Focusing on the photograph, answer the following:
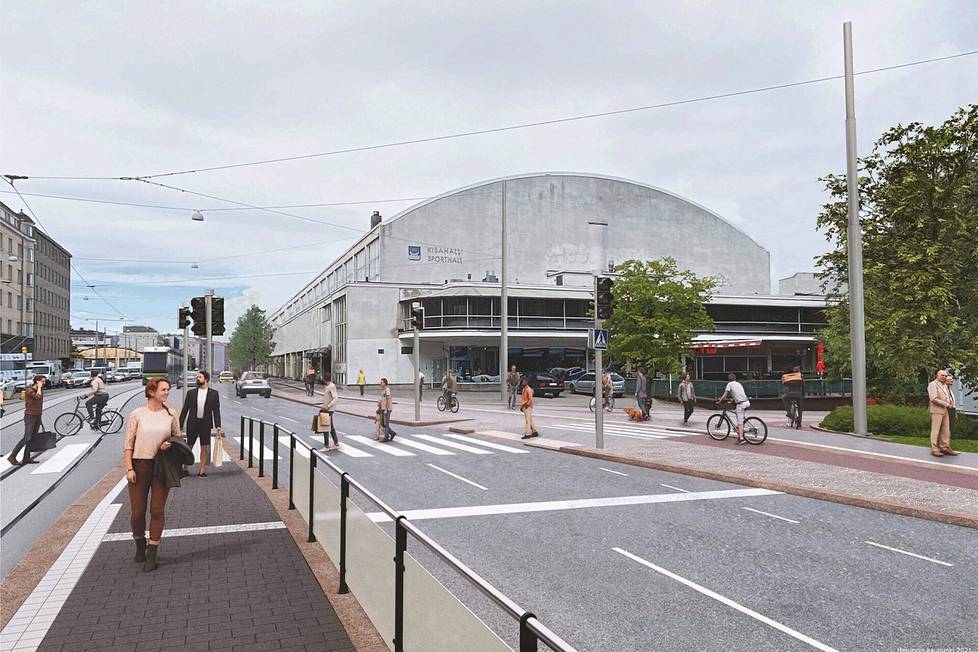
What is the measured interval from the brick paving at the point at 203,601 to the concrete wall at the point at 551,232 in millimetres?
55031

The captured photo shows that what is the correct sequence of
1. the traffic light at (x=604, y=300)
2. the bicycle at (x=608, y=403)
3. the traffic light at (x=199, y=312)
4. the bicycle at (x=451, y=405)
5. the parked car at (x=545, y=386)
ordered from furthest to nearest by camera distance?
1. the parked car at (x=545, y=386)
2. the bicycle at (x=608, y=403)
3. the bicycle at (x=451, y=405)
4. the traffic light at (x=604, y=300)
5. the traffic light at (x=199, y=312)

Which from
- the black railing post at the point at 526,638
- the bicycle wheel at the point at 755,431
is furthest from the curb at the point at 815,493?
the black railing post at the point at 526,638

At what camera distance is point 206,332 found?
16.1 meters

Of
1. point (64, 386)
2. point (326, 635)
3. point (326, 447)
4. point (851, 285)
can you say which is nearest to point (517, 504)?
point (326, 635)

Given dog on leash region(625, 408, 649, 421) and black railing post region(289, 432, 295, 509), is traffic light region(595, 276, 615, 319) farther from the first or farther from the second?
dog on leash region(625, 408, 649, 421)

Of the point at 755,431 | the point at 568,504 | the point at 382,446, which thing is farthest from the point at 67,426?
the point at 755,431

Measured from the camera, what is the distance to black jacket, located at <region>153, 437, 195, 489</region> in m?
6.54

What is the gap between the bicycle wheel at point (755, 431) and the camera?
17.2 m

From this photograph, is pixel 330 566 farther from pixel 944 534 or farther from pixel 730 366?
pixel 730 366

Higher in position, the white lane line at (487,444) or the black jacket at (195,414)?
the black jacket at (195,414)

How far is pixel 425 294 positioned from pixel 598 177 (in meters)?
25.2

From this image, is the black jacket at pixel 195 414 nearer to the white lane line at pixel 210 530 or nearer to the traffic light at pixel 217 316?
the white lane line at pixel 210 530

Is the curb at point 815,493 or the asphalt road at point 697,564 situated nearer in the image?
the asphalt road at point 697,564

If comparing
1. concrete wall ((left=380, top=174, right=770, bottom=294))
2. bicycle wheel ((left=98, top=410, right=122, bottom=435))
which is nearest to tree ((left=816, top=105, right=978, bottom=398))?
bicycle wheel ((left=98, top=410, right=122, bottom=435))
